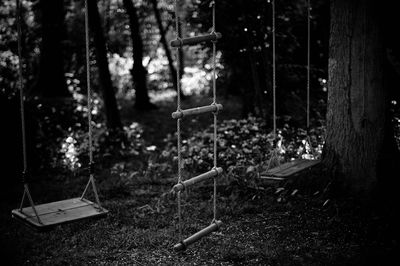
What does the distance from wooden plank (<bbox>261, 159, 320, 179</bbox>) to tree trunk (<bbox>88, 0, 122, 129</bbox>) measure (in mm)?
4976

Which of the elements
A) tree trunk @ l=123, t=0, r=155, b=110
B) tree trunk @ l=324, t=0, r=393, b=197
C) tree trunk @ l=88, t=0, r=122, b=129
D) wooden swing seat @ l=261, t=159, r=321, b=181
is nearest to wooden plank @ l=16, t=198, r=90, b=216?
wooden swing seat @ l=261, t=159, r=321, b=181

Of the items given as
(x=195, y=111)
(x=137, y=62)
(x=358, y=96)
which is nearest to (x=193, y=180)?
(x=195, y=111)

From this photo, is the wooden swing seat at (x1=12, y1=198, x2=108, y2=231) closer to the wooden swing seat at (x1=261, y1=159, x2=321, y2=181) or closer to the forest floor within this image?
the forest floor

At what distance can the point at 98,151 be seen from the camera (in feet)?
30.0

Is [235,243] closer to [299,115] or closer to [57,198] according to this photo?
[57,198]

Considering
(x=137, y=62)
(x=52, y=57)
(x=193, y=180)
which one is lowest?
(x=193, y=180)

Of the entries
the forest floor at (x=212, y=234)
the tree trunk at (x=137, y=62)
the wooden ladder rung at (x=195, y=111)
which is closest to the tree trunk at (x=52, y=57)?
the tree trunk at (x=137, y=62)

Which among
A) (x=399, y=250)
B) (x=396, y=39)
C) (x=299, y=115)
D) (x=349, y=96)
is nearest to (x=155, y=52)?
(x=299, y=115)

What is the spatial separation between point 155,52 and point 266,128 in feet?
32.8

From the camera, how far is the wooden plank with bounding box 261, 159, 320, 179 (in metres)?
4.85

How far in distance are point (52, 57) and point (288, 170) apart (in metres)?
8.93

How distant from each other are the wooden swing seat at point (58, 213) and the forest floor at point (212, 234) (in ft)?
1.98

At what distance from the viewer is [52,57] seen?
1234 centimetres

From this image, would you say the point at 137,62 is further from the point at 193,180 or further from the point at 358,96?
the point at 193,180
